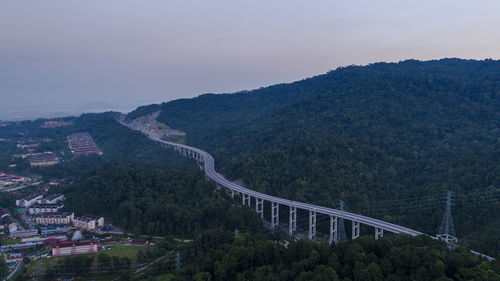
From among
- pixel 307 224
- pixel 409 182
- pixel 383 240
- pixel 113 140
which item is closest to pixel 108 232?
pixel 307 224

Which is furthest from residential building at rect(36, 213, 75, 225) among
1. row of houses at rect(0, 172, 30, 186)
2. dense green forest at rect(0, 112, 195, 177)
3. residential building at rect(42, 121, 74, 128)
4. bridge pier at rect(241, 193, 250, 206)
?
residential building at rect(42, 121, 74, 128)

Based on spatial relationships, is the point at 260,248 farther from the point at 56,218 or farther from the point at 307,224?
the point at 56,218

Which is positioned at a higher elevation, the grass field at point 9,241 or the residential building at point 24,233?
the residential building at point 24,233

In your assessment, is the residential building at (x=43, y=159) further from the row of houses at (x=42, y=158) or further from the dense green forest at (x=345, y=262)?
the dense green forest at (x=345, y=262)

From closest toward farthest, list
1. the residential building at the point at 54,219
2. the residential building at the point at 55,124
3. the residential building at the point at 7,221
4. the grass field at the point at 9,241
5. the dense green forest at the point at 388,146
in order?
1. the grass field at the point at 9,241
2. the residential building at the point at 7,221
3. the dense green forest at the point at 388,146
4. the residential building at the point at 54,219
5. the residential building at the point at 55,124

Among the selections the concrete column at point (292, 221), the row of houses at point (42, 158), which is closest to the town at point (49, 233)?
the concrete column at point (292, 221)

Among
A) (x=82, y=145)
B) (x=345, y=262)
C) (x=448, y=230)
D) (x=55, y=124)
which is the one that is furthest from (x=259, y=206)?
(x=55, y=124)
